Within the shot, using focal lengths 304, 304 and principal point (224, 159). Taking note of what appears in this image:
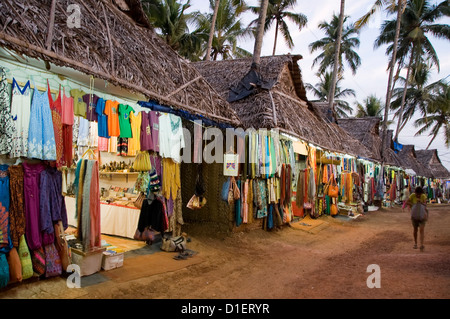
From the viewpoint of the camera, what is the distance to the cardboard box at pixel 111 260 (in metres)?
4.86

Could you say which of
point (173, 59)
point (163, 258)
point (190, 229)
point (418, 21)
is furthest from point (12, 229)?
point (418, 21)

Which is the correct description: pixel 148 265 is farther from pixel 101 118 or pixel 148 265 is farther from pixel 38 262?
pixel 101 118

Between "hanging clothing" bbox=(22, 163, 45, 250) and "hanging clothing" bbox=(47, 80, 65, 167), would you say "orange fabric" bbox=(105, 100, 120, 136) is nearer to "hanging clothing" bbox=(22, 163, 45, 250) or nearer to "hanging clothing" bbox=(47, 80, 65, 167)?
"hanging clothing" bbox=(47, 80, 65, 167)

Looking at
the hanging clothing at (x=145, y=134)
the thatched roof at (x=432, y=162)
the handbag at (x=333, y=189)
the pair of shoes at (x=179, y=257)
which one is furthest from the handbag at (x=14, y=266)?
the thatched roof at (x=432, y=162)

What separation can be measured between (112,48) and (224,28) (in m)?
18.7

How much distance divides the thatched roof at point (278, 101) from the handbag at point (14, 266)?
6.01m

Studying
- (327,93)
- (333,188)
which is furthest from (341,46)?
(333,188)

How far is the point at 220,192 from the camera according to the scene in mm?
7863

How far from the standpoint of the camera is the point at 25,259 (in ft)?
12.9

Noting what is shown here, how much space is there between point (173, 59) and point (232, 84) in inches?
150

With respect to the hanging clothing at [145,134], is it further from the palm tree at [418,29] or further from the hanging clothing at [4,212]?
the palm tree at [418,29]

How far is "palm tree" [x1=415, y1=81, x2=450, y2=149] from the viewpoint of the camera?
95.4 ft

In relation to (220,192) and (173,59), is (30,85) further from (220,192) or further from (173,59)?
(220,192)

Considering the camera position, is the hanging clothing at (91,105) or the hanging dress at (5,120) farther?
the hanging clothing at (91,105)
